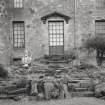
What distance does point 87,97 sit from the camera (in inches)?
384

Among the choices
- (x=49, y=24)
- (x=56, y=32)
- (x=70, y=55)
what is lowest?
(x=70, y=55)

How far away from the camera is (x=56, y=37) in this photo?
2112 centimetres

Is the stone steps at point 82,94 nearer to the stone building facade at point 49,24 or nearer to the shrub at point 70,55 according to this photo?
the shrub at point 70,55

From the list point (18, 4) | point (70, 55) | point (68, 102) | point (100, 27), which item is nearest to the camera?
point (68, 102)

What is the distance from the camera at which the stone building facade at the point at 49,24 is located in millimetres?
20797

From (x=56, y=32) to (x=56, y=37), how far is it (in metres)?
0.53

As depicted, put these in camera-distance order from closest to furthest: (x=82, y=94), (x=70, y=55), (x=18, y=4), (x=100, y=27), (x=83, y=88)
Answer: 1. (x=82, y=94)
2. (x=83, y=88)
3. (x=70, y=55)
4. (x=100, y=27)
5. (x=18, y=4)

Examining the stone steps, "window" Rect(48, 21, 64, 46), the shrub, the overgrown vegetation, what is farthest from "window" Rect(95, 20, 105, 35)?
the stone steps

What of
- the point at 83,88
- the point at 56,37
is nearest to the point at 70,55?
the point at 56,37

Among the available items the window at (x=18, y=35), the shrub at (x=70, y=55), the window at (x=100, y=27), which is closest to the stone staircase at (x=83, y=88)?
the shrub at (x=70, y=55)

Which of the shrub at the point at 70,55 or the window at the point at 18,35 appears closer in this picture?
the shrub at the point at 70,55

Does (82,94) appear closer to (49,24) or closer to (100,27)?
(49,24)

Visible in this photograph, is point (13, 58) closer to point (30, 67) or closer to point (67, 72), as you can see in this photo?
point (30, 67)

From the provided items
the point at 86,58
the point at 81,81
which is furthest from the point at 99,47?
the point at 81,81
